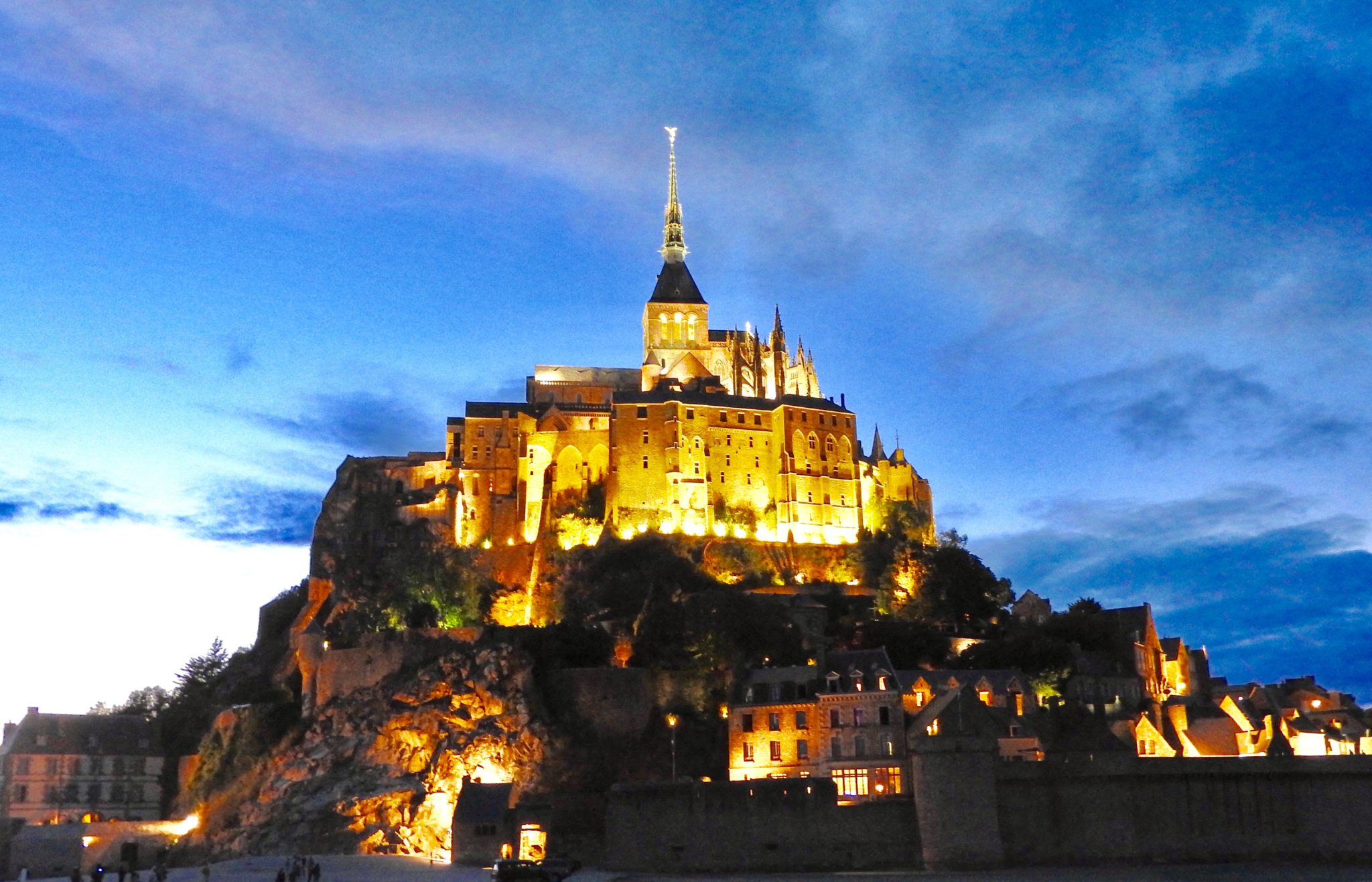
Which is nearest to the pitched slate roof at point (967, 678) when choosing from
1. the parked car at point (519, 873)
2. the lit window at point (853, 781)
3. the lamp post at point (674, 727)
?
the lit window at point (853, 781)

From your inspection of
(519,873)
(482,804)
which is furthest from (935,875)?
(482,804)

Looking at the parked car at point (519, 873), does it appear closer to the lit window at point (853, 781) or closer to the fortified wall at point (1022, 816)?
the fortified wall at point (1022, 816)

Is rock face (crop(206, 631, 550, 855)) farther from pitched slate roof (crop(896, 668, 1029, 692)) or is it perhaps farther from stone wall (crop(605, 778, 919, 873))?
pitched slate roof (crop(896, 668, 1029, 692))

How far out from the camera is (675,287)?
382 ft

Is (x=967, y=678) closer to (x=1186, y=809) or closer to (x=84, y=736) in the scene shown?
(x=1186, y=809)

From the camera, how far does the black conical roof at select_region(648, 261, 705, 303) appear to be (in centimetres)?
11500

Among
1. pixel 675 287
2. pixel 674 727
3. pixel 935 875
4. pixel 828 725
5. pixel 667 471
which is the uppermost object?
pixel 675 287

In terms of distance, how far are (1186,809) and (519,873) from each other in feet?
80.8

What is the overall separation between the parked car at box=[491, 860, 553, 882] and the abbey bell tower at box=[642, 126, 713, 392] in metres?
62.7

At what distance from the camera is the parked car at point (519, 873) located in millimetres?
46406

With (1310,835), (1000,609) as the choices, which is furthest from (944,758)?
(1000,609)

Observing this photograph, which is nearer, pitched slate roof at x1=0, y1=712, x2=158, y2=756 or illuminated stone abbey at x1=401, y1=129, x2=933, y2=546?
pitched slate roof at x1=0, y1=712, x2=158, y2=756

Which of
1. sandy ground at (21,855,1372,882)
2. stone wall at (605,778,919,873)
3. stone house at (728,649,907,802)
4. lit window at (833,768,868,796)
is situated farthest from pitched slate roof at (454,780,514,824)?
lit window at (833,768,868,796)

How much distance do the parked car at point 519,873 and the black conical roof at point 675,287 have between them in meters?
72.2
